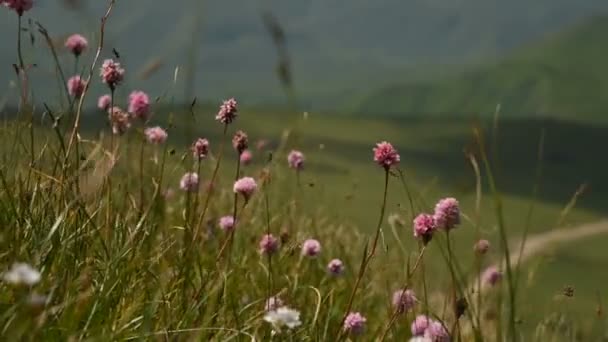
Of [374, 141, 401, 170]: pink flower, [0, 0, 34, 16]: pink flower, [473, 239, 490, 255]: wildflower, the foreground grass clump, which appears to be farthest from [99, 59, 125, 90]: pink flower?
[473, 239, 490, 255]: wildflower

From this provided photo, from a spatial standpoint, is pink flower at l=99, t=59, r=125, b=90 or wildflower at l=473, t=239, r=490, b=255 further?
pink flower at l=99, t=59, r=125, b=90

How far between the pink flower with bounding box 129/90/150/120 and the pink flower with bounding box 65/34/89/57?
0.42 meters

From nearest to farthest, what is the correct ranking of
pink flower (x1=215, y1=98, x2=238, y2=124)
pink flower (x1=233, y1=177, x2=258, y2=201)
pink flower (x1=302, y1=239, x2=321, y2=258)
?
pink flower (x1=215, y1=98, x2=238, y2=124) < pink flower (x1=233, y1=177, x2=258, y2=201) < pink flower (x1=302, y1=239, x2=321, y2=258)

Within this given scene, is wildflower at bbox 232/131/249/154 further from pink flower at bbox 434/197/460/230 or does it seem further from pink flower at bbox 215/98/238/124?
pink flower at bbox 434/197/460/230

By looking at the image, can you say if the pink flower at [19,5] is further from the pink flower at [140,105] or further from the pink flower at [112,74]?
the pink flower at [140,105]

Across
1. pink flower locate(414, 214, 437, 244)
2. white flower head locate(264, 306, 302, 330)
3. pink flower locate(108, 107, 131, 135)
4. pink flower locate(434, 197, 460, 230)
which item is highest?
pink flower locate(108, 107, 131, 135)

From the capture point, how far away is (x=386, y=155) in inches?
121

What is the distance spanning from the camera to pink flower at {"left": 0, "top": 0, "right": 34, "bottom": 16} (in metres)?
3.47

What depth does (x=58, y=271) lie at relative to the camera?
2842 millimetres

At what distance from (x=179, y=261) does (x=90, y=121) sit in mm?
171167

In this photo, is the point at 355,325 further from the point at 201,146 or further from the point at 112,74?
the point at 112,74

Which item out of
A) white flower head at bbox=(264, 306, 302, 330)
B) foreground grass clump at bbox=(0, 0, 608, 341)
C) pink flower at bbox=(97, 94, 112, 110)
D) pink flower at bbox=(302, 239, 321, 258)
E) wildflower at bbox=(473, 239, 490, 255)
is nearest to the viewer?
white flower head at bbox=(264, 306, 302, 330)

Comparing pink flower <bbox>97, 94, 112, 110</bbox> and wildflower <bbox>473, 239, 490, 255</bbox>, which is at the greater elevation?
pink flower <bbox>97, 94, 112, 110</bbox>

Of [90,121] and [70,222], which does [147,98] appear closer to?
[70,222]
